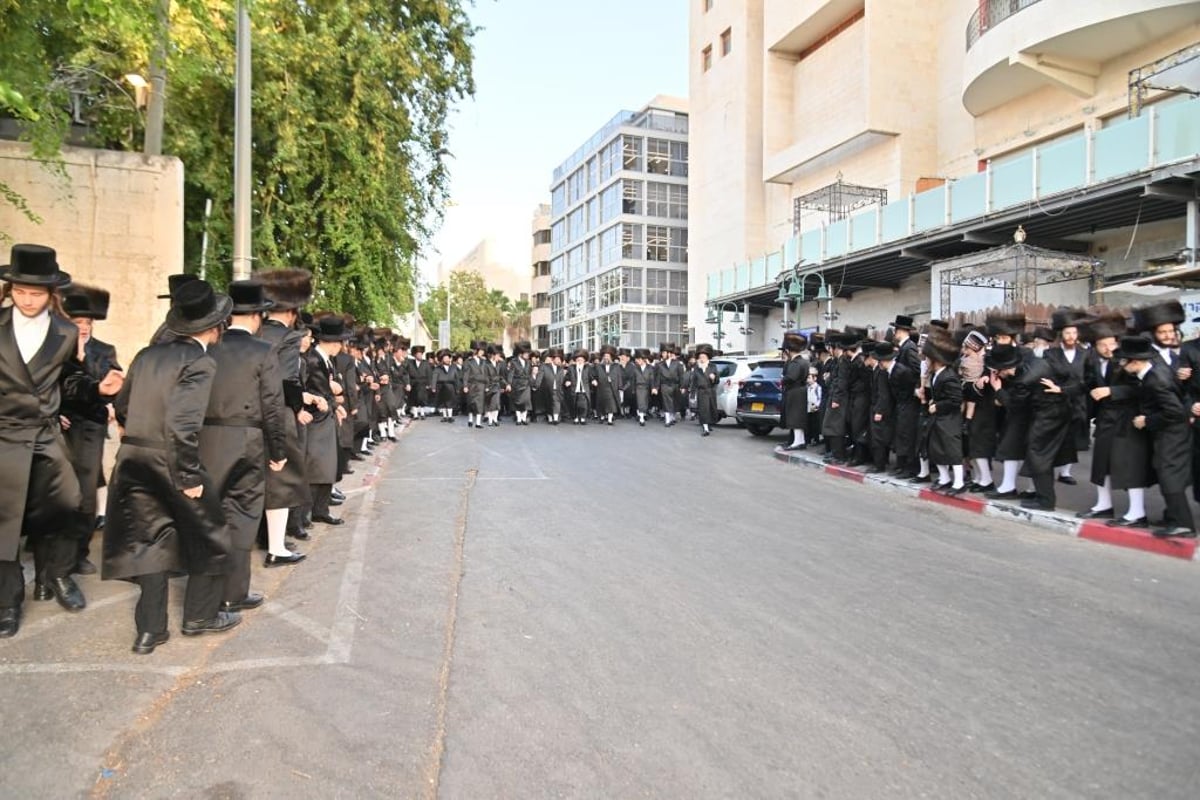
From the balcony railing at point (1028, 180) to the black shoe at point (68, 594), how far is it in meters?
18.1

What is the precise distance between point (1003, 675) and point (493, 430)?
14959 mm

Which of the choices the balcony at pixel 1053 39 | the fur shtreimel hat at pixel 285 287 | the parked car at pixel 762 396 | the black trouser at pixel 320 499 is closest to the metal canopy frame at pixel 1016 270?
the balcony at pixel 1053 39

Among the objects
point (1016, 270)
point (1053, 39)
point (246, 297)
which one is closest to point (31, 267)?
point (246, 297)

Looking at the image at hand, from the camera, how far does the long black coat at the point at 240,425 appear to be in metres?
4.52

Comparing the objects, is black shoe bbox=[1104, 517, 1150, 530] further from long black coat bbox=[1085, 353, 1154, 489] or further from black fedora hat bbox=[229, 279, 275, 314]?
black fedora hat bbox=[229, 279, 275, 314]

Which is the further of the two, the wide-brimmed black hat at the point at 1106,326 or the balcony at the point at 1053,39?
the balcony at the point at 1053,39

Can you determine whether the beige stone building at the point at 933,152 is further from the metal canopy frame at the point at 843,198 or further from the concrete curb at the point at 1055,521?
the concrete curb at the point at 1055,521

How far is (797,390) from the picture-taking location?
14.0 m

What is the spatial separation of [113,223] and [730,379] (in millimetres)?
11960

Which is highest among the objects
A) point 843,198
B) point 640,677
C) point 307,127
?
point 843,198

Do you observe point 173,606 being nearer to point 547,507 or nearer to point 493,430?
point 547,507

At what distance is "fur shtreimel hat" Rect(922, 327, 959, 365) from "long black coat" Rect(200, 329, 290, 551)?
286 inches

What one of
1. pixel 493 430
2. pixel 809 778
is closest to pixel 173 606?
pixel 809 778

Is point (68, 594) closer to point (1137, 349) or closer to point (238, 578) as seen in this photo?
point (238, 578)
